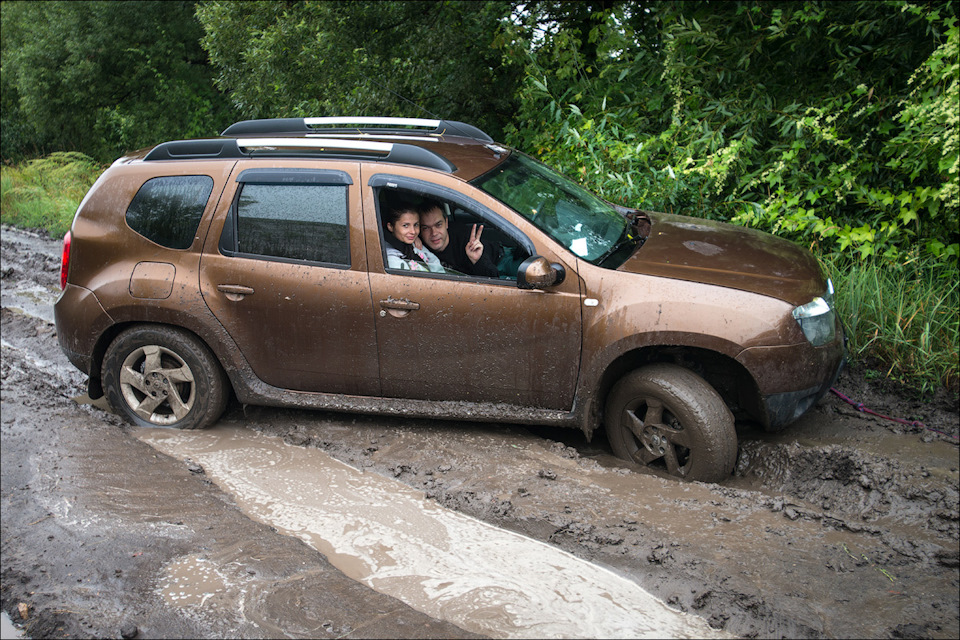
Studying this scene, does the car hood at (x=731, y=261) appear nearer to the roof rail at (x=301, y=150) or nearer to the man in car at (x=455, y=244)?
the man in car at (x=455, y=244)

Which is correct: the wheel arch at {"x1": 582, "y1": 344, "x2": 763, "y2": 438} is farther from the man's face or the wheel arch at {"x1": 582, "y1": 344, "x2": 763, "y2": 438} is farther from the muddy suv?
the man's face

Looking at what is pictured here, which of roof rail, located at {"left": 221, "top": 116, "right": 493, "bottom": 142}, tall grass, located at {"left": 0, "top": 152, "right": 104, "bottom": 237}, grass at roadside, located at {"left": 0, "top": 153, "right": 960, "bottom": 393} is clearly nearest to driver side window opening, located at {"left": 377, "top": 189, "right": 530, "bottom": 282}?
roof rail, located at {"left": 221, "top": 116, "right": 493, "bottom": 142}

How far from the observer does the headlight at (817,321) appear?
13.4ft

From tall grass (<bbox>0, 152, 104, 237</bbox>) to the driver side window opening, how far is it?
837 cm

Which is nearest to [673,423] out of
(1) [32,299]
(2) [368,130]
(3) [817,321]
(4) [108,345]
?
(3) [817,321]

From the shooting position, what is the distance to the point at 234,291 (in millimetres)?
4734

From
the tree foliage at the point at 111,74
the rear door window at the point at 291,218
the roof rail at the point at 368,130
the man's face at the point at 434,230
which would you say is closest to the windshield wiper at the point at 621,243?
the man's face at the point at 434,230

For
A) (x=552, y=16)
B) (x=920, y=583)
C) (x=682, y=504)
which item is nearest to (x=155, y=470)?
(x=682, y=504)

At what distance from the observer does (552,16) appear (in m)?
9.09

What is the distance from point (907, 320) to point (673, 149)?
2704mm

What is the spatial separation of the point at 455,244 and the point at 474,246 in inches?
7.6

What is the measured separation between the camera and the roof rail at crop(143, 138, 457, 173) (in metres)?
4.61

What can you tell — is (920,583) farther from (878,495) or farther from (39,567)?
(39,567)

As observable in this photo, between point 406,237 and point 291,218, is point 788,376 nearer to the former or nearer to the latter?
point 406,237
